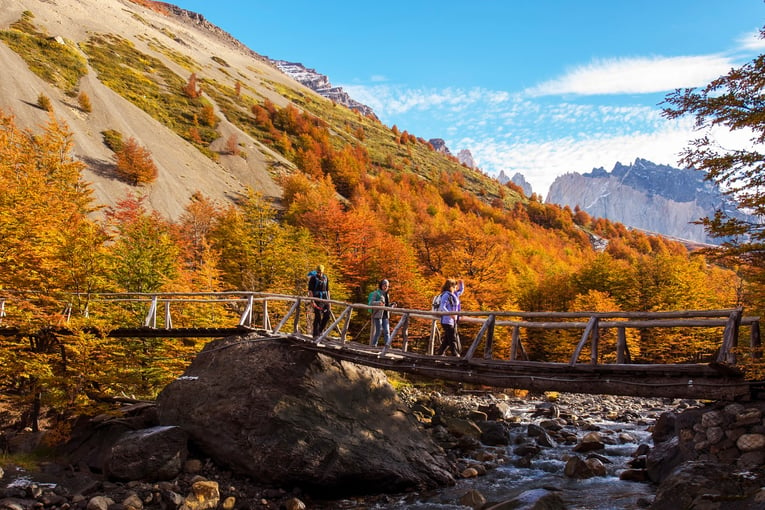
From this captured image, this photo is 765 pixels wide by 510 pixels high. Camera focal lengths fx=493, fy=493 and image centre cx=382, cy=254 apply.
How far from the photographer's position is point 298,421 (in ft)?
48.0

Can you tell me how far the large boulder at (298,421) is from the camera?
46.3 feet

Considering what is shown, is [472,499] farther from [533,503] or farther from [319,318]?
[319,318]

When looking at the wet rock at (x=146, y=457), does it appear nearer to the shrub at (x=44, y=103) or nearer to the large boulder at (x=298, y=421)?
the large boulder at (x=298, y=421)

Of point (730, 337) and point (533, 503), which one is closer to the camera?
point (730, 337)

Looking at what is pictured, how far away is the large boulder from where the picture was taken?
14.1 m

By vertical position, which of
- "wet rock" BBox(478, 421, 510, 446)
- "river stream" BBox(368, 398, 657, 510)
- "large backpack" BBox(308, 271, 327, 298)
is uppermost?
"large backpack" BBox(308, 271, 327, 298)

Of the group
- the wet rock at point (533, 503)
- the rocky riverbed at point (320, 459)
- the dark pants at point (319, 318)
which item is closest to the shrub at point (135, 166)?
the rocky riverbed at point (320, 459)

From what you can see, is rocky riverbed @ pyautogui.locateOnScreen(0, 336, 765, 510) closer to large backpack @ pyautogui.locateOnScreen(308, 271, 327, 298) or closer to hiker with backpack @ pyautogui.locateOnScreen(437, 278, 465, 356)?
large backpack @ pyautogui.locateOnScreen(308, 271, 327, 298)

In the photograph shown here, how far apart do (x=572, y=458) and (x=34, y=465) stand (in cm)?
1708

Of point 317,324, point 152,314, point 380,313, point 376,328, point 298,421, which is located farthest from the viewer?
point 152,314

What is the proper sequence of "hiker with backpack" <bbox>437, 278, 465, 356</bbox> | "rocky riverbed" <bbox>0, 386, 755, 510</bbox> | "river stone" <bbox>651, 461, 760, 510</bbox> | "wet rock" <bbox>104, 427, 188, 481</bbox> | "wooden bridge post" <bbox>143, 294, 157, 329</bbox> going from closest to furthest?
1. "river stone" <bbox>651, 461, 760, 510</bbox>
2. "rocky riverbed" <bbox>0, 386, 755, 510</bbox>
3. "wet rock" <bbox>104, 427, 188, 481</bbox>
4. "hiker with backpack" <bbox>437, 278, 465, 356</bbox>
5. "wooden bridge post" <bbox>143, 294, 157, 329</bbox>

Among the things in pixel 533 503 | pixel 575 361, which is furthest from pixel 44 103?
pixel 533 503

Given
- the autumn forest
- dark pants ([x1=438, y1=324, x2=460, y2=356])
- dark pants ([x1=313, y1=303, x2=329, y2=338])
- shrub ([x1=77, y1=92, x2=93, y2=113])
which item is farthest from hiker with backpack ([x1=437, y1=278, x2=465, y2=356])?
shrub ([x1=77, y1=92, x2=93, y2=113])

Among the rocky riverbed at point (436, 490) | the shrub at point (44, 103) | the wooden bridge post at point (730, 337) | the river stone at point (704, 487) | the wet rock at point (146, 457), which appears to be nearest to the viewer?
the wooden bridge post at point (730, 337)
